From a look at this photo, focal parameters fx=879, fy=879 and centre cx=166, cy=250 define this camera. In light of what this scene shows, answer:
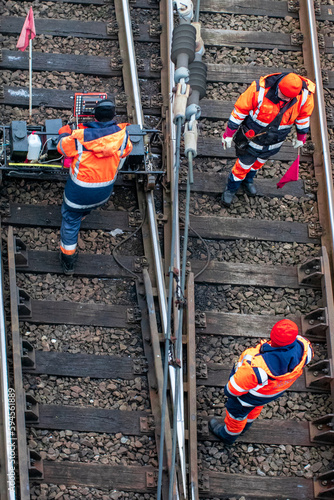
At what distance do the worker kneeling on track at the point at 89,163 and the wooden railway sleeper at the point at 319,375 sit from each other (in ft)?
9.47

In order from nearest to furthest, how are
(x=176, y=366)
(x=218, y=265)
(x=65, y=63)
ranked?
(x=176, y=366)
(x=218, y=265)
(x=65, y=63)

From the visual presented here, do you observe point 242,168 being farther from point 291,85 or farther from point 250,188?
point 291,85

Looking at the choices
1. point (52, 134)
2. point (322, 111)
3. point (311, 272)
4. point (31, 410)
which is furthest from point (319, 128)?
point (31, 410)

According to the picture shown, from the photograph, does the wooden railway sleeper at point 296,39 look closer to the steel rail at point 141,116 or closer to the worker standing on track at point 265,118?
the steel rail at point 141,116

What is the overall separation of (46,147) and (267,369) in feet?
12.1

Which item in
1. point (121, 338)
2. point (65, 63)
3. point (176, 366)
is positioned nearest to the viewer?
point (176, 366)

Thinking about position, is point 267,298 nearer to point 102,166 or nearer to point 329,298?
point 329,298

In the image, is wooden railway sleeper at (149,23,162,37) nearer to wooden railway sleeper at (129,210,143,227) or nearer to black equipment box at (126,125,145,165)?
black equipment box at (126,125,145,165)

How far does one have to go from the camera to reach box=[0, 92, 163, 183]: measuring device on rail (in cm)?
979

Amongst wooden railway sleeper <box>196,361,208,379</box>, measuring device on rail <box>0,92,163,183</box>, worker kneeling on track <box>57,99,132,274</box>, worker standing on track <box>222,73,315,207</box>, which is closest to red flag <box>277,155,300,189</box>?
worker standing on track <box>222,73,315,207</box>

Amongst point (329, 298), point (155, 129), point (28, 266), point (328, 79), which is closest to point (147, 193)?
point (155, 129)

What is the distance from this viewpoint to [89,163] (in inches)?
351

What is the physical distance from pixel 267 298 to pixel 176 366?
2.01 meters

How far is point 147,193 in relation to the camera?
10.3 m
